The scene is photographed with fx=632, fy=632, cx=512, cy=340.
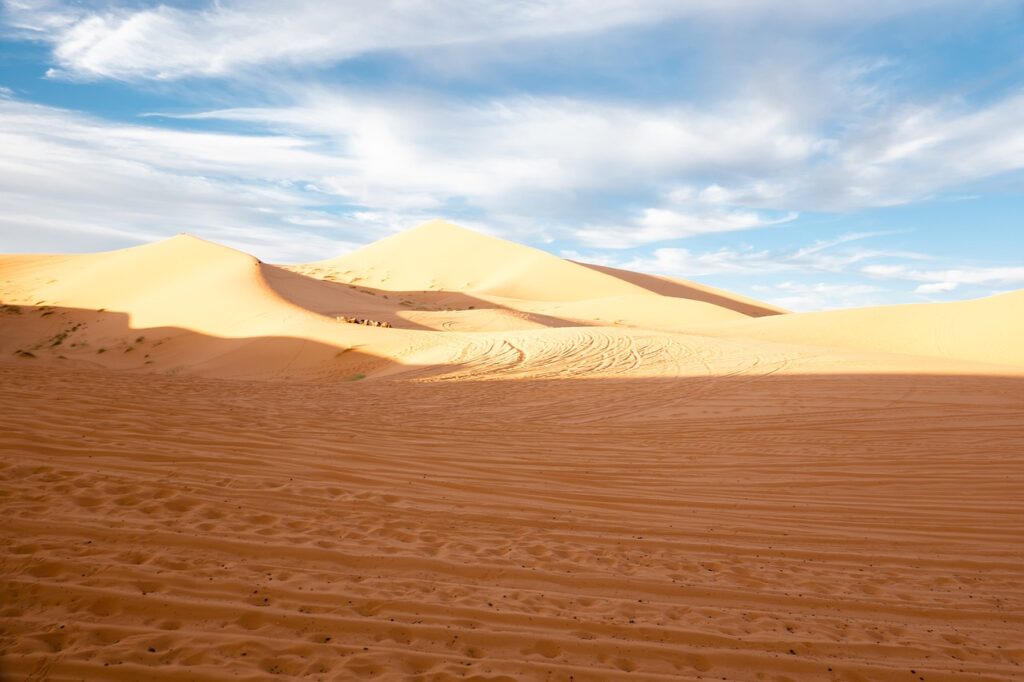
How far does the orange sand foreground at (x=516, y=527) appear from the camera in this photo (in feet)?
9.39

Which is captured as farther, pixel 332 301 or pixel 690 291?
pixel 690 291

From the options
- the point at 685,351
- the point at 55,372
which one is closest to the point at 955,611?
the point at 55,372

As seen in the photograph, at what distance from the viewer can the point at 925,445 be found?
788cm

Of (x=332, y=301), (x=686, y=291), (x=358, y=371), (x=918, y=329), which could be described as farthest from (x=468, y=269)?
(x=358, y=371)

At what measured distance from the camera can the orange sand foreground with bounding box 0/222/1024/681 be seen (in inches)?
113

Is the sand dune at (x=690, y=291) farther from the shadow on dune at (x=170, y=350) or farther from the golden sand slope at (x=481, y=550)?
the golden sand slope at (x=481, y=550)

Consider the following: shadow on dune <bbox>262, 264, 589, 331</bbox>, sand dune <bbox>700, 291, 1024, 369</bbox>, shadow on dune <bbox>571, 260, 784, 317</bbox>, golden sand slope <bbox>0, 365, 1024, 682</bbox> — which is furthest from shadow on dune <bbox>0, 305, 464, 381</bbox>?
shadow on dune <bbox>571, 260, 784, 317</bbox>

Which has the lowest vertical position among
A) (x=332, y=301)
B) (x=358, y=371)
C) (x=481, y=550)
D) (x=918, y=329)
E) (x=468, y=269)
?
(x=481, y=550)

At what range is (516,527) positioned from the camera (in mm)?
4590

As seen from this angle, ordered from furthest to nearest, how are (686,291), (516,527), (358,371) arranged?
1. (686,291)
2. (358,371)
3. (516,527)

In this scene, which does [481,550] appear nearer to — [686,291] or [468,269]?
[468,269]

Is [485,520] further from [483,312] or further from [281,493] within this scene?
[483,312]

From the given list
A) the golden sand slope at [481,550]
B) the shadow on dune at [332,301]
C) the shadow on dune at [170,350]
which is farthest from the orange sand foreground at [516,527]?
the shadow on dune at [332,301]

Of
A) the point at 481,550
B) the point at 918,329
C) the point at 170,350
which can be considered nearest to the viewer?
the point at 481,550
